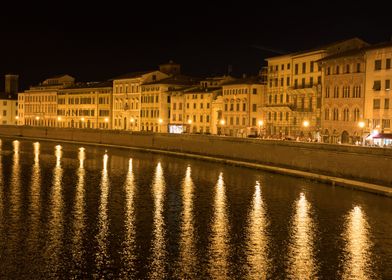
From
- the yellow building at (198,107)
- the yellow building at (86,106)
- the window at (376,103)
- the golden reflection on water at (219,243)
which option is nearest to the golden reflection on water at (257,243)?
the golden reflection on water at (219,243)

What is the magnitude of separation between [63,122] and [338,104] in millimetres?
69875

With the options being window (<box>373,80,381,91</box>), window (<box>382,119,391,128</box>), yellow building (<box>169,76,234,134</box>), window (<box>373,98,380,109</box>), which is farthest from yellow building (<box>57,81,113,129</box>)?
window (<box>382,119,391,128</box>)

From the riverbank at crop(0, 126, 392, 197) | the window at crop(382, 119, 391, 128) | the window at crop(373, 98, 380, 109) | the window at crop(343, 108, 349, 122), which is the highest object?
the window at crop(373, 98, 380, 109)

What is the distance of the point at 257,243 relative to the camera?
78.6ft

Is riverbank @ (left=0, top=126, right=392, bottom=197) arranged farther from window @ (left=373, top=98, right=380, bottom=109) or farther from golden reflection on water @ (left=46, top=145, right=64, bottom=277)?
golden reflection on water @ (left=46, top=145, right=64, bottom=277)

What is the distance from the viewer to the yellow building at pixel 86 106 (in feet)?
351

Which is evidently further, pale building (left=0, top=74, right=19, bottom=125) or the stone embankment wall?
pale building (left=0, top=74, right=19, bottom=125)

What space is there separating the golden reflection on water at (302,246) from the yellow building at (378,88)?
75.3ft

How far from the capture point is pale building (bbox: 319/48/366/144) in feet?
184

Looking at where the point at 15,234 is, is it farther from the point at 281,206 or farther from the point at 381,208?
the point at 381,208

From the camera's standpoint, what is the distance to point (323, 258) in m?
21.9

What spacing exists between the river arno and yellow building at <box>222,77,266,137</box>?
3077cm

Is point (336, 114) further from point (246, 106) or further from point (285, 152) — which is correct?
point (246, 106)

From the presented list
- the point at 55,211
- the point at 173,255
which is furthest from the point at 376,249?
the point at 55,211
